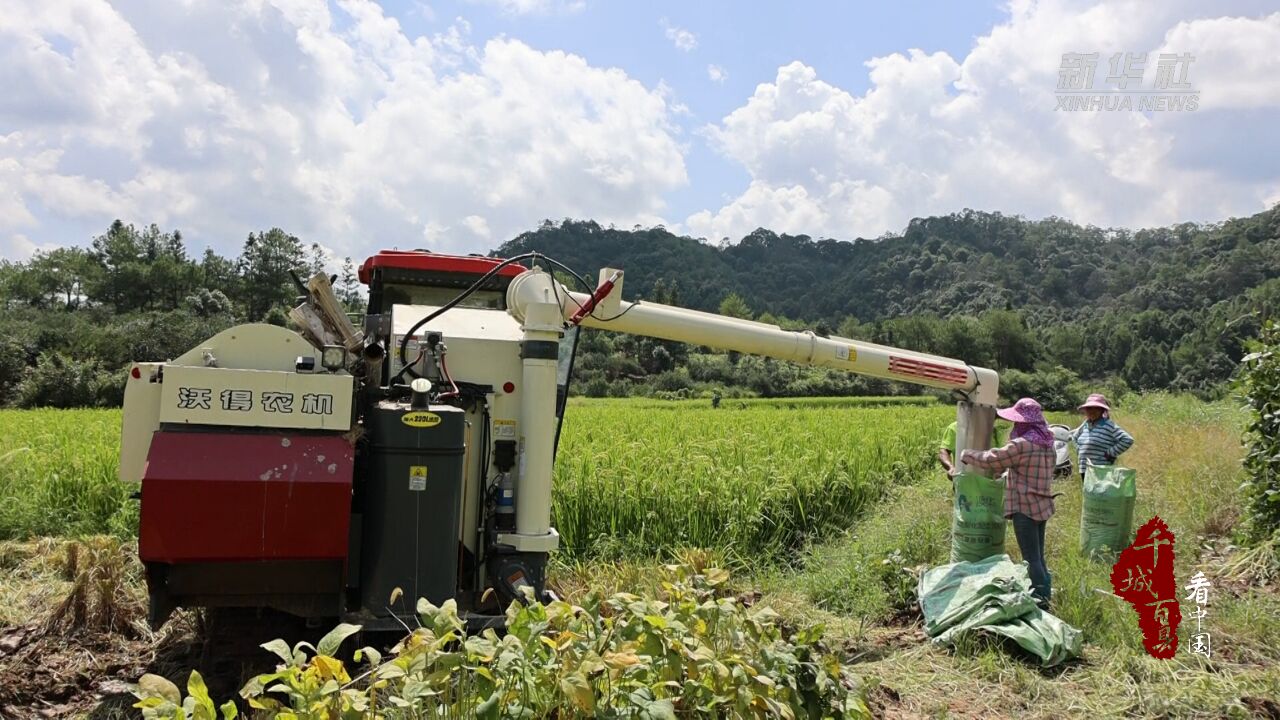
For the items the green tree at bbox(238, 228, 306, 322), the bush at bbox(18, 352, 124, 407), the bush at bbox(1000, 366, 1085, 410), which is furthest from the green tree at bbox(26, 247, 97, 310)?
the bush at bbox(1000, 366, 1085, 410)

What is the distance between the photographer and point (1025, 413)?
19.9 feet

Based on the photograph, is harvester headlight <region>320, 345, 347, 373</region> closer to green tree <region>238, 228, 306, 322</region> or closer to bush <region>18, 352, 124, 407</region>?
bush <region>18, 352, 124, 407</region>

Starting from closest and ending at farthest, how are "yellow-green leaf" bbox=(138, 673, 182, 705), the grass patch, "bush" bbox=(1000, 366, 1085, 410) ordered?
"yellow-green leaf" bbox=(138, 673, 182, 705)
the grass patch
"bush" bbox=(1000, 366, 1085, 410)

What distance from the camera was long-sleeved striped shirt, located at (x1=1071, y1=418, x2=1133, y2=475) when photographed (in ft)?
26.7

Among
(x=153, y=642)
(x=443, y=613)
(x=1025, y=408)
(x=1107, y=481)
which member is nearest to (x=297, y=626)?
(x=153, y=642)

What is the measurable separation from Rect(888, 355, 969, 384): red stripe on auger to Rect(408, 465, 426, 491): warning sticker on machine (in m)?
3.39

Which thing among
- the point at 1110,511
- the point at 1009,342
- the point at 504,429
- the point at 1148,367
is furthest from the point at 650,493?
the point at 1009,342

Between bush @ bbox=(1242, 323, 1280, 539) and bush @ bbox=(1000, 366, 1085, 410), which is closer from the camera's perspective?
bush @ bbox=(1242, 323, 1280, 539)

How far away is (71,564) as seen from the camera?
252 inches

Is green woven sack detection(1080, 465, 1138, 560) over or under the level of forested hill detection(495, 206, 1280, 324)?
under

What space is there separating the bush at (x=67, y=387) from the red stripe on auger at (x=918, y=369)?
108 ft

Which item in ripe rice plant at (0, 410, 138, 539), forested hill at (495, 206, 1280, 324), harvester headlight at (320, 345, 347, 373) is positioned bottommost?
ripe rice plant at (0, 410, 138, 539)

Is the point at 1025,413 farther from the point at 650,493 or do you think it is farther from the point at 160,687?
the point at 160,687

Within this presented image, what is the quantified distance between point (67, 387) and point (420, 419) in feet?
113
